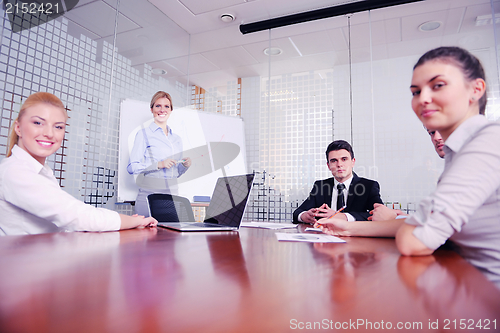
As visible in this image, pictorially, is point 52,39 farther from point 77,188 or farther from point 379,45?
point 379,45

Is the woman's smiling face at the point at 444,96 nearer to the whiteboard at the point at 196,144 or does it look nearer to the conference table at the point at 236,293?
the conference table at the point at 236,293

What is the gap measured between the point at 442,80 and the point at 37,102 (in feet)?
5.86

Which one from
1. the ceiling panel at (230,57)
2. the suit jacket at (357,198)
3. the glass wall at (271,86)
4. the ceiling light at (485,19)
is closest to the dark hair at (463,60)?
the suit jacket at (357,198)

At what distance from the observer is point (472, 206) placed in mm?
667

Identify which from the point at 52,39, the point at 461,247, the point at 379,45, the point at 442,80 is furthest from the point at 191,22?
the point at 461,247

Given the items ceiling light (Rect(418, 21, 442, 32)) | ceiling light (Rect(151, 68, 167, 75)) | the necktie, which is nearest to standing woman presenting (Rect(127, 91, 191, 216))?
ceiling light (Rect(151, 68, 167, 75))

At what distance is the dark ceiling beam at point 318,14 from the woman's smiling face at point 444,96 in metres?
2.85

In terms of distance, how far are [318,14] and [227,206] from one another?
2.95 meters

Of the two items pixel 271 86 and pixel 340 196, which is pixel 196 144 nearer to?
pixel 271 86

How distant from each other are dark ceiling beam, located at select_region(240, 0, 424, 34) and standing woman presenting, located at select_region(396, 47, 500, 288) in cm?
282

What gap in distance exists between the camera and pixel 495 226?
707 mm

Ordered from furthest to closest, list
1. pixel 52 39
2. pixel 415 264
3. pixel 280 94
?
pixel 280 94 < pixel 52 39 < pixel 415 264

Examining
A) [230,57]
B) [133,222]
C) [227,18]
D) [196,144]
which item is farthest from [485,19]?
[133,222]

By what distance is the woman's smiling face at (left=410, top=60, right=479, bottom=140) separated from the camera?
845 mm
